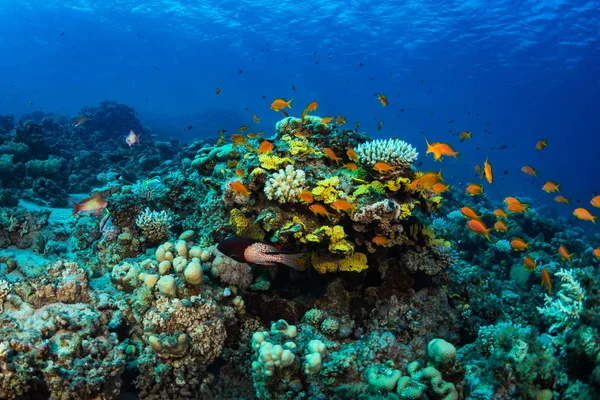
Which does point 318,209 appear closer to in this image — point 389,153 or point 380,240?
point 380,240

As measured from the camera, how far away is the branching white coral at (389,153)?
5129mm

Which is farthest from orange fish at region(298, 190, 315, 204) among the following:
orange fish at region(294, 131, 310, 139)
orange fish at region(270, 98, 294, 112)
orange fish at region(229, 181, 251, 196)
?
orange fish at region(270, 98, 294, 112)

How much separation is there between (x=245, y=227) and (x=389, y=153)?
267 centimetres

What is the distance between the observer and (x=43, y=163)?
13.1 m

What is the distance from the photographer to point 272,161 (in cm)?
542

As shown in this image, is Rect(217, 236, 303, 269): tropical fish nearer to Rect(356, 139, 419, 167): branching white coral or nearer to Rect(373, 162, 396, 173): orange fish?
Rect(373, 162, 396, 173): orange fish

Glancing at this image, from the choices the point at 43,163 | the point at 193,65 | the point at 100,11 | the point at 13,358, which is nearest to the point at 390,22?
the point at 43,163

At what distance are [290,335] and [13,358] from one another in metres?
3.03

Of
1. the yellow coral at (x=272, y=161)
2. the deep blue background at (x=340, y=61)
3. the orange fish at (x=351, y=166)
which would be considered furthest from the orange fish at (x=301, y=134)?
the deep blue background at (x=340, y=61)

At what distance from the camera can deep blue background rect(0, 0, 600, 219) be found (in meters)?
38.6

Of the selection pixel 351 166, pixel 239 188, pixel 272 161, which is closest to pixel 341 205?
pixel 351 166

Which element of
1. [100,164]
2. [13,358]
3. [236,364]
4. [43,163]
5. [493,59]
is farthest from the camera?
[493,59]

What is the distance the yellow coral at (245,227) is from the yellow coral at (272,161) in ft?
3.12

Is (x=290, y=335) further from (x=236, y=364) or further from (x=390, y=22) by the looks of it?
(x=390, y=22)
